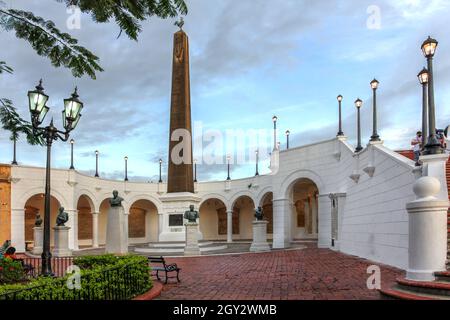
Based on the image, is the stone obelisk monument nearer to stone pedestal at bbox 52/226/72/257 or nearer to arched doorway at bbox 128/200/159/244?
stone pedestal at bbox 52/226/72/257

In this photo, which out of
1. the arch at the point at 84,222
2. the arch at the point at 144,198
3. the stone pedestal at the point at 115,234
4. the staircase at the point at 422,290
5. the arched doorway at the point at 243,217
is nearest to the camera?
the staircase at the point at 422,290

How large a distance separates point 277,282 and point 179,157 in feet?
48.6

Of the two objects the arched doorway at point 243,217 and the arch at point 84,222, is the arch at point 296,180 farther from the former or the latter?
the arch at point 84,222

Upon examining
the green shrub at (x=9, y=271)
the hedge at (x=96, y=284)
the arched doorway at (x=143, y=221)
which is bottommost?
the arched doorway at (x=143, y=221)

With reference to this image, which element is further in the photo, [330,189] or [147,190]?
[147,190]

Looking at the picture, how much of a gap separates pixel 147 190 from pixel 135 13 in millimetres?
36173

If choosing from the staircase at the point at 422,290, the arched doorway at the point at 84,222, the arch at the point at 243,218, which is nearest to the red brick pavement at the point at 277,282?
the staircase at the point at 422,290

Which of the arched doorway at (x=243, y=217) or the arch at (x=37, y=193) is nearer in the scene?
the arch at (x=37, y=193)

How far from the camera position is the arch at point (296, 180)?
26.2 m

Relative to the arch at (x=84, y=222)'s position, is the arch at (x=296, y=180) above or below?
above

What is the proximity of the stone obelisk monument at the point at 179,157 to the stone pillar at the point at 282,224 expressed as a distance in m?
6.35
